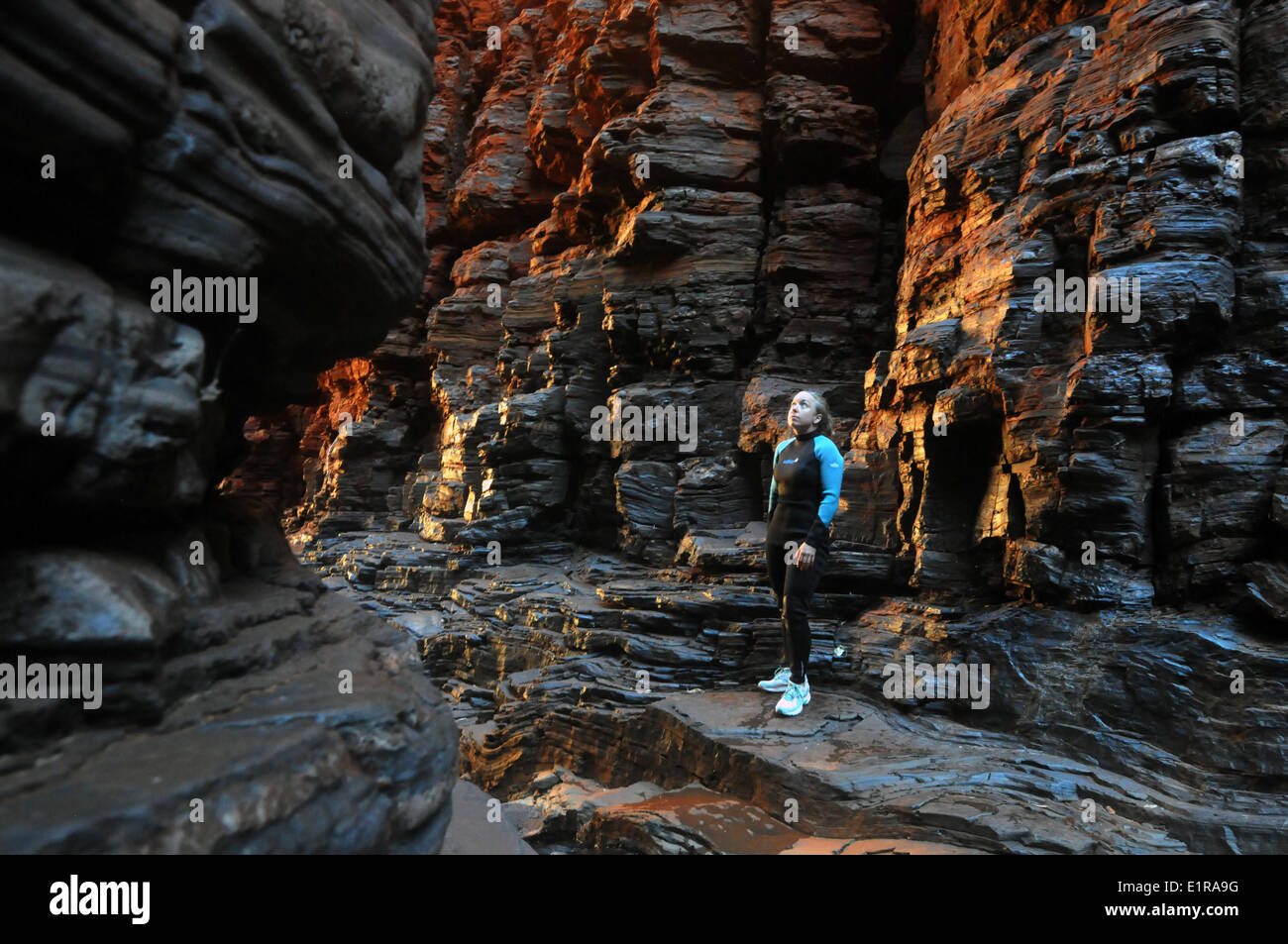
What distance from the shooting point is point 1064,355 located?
23.0ft

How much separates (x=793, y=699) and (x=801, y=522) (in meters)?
1.79

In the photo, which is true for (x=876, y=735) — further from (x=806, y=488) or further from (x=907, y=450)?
(x=907, y=450)

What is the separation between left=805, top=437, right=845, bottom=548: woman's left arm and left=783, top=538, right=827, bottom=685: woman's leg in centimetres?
17

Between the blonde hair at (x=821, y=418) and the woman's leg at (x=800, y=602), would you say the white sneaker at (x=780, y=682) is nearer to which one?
the woman's leg at (x=800, y=602)

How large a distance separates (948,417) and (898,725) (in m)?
3.42

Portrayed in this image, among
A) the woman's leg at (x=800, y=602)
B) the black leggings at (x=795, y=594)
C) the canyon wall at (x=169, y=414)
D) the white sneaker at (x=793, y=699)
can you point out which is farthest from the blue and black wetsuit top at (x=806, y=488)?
the canyon wall at (x=169, y=414)

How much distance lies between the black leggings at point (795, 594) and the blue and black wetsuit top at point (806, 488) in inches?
5.6

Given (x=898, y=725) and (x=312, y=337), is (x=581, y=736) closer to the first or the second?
(x=898, y=725)

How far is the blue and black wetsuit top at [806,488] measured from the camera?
655cm

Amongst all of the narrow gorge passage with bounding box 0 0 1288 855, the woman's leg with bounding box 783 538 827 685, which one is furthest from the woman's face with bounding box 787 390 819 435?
the narrow gorge passage with bounding box 0 0 1288 855

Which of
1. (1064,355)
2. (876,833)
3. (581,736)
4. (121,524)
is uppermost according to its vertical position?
(1064,355)

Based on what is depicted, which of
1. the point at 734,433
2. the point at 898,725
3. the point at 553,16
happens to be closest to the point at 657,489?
the point at 734,433

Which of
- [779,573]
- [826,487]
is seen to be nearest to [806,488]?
[826,487]

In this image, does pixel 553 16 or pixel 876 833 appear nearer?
pixel 876 833
